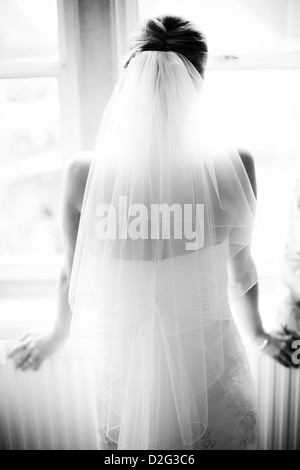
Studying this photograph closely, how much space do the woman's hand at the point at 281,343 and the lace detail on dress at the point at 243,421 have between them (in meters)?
0.22

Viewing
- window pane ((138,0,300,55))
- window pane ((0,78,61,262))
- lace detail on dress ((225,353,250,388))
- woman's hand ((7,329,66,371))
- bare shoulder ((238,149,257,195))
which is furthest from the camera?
window pane ((0,78,61,262))

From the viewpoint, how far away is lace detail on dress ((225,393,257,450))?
89cm

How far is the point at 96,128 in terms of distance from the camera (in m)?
1.19

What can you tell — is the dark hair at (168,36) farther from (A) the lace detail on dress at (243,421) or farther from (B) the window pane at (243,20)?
(A) the lace detail on dress at (243,421)

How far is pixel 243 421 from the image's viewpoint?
2.96 ft

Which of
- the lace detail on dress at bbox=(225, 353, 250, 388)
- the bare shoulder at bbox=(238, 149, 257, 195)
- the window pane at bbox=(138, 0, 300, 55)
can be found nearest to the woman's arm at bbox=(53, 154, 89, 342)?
the bare shoulder at bbox=(238, 149, 257, 195)

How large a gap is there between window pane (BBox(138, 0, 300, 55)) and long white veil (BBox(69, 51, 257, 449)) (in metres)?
0.57

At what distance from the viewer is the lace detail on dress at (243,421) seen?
0.89 metres

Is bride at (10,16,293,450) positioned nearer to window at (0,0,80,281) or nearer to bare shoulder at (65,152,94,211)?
bare shoulder at (65,152,94,211)

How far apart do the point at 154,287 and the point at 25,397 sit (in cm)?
78

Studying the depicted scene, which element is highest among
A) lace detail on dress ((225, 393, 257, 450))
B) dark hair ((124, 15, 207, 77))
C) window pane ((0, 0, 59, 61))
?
window pane ((0, 0, 59, 61))

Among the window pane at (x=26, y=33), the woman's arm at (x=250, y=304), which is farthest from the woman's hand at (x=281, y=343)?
the window pane at (x=26, y=33)

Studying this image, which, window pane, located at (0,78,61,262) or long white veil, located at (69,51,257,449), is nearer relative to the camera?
long white veil, located at (69,51,257,449)
